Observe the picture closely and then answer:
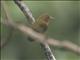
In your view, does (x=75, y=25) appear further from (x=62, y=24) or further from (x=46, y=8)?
(x=46, y=8)

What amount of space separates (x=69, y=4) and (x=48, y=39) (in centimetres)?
308

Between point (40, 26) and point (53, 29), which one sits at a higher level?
point (40, 26)

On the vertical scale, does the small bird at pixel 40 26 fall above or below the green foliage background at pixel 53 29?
above

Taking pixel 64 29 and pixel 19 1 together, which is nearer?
pixel 19 1

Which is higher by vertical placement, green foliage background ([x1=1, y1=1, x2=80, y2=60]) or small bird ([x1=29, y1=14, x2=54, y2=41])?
small bird ([x1=29, y1=14, x2=54, y2=41])

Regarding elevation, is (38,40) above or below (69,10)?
above

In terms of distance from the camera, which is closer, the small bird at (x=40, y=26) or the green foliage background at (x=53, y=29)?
Answer: the small bird at (x=40, y=26)

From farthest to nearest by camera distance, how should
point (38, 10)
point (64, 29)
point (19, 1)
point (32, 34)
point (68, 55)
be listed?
point (64, 29) < point (38, 10) < point (68, 55) < point (19, 1) < point (32, 34)

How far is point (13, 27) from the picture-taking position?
489 mm

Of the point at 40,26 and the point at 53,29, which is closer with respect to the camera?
the point at 40,26

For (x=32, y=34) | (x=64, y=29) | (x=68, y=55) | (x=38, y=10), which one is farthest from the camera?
(x=64, y=29)

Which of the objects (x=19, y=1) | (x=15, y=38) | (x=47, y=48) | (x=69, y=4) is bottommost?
(x=15, y=38)

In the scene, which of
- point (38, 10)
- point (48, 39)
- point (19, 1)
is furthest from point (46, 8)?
point (48, 39)

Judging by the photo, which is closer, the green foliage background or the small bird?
the small bird
